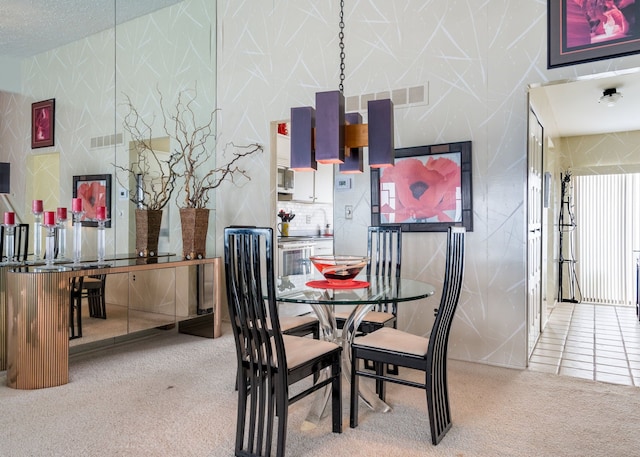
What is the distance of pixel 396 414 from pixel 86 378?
2148 mm

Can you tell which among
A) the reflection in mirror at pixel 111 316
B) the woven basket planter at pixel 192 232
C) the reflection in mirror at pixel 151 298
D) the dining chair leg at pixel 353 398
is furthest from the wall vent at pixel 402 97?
the reflection in mirror at pixel 111 316

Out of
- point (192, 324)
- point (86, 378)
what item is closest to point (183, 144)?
point (192, 324)

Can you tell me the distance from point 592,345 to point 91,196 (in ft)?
15.5

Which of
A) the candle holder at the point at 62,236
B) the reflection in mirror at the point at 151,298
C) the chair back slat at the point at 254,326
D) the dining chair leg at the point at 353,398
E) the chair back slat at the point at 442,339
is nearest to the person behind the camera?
the chair back slat at the point at 254,326

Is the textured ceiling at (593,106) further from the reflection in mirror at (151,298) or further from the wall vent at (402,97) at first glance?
the reflection in mirror at (151,298)

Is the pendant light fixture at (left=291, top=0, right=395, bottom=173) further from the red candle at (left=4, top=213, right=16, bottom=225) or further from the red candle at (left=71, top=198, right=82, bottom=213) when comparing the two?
the red candle at (left=4, top=213, right=16, bottom=225)

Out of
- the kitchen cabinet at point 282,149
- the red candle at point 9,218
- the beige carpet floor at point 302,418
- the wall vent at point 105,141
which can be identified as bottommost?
the beige carpet floor at point 302,418

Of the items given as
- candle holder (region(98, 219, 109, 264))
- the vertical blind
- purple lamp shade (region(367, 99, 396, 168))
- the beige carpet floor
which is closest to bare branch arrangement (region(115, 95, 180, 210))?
candle holder (region(98, 219, 109, 264))

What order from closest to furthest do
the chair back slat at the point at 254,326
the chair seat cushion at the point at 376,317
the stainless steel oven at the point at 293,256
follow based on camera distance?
1. the chair back slat at the point at 254,326
2. the chair seat cushion at the point at 376,317
3. the stainless steel oven at the point at 293,256

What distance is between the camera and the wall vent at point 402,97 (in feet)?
12.6

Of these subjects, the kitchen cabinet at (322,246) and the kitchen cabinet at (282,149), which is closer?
the kitchen cabinet at (282,149)

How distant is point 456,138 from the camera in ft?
12.2

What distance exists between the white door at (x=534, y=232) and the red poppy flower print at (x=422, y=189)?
1.98ft

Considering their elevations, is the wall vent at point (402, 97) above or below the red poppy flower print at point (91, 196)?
above
